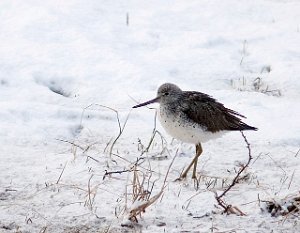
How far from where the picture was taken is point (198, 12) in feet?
33.6

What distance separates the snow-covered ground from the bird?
316mm

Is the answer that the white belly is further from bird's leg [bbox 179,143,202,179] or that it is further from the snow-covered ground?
the snow-covered ground

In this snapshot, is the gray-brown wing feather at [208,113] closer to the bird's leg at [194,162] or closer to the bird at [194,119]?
the bird at [194,119]

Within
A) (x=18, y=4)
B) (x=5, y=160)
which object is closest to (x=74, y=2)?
(x=18, y=4)

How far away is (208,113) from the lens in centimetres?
626

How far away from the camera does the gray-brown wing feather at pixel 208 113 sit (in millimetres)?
6195

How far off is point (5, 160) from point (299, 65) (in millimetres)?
4299

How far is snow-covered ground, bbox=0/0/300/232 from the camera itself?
5.26m

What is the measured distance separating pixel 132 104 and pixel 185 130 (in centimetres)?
164

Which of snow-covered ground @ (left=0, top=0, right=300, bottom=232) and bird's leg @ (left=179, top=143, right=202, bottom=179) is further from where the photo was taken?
bird's leg @ (left=179, top=143, right=202, bottom=179)

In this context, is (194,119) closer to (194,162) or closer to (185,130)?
(185,130)

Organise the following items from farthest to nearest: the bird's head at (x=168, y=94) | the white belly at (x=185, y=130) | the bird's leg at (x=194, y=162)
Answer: the bird's head at (x=168, y=94) → the white belly at (x=185, y=130) → the bird's leg at (x=194, y=162)

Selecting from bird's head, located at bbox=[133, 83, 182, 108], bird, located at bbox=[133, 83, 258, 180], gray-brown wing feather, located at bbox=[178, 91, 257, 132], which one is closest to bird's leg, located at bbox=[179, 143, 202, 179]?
bird, located at bbox=[133, 83, 258, 180]

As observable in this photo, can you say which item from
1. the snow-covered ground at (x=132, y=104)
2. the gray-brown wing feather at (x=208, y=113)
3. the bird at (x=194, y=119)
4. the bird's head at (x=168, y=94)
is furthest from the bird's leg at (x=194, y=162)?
the bird's head at (x=168, y=94)
